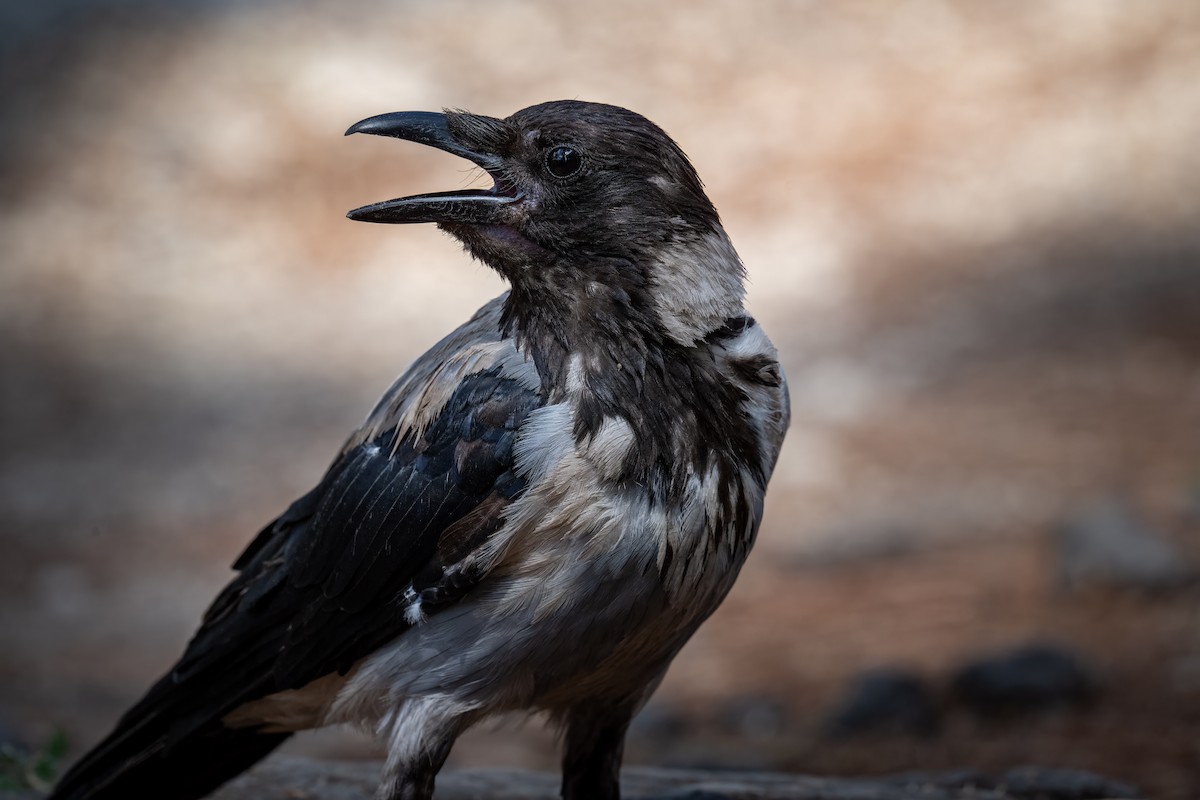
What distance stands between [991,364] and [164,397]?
6.10m

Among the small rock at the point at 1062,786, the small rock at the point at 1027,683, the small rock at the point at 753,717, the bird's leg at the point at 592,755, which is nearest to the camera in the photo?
the bird's leg at the point at 592,755

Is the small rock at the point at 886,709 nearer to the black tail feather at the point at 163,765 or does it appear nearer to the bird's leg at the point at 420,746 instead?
the black tail feather at the point at 163,765

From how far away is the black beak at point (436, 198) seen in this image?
3.51 meters

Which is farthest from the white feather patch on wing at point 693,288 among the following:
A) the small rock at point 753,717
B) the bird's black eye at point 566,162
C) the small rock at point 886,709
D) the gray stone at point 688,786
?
the small rock at point 753,717

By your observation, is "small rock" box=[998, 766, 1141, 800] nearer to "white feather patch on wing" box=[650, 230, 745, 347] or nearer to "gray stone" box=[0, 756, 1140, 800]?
"gray stone" box=[0, 756, 1140, 800]

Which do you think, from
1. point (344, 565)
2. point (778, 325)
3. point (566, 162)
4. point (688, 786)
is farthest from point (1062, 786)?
point (778, 325)

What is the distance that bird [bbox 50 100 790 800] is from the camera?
131 inches

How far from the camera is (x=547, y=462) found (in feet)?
10.9

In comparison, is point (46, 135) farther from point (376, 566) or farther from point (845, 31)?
point (376, 566)

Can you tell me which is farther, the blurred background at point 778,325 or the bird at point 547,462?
the blurred background at point 778,325

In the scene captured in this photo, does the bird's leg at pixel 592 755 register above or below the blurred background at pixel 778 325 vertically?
below

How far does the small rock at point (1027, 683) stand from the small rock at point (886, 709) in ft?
0.69

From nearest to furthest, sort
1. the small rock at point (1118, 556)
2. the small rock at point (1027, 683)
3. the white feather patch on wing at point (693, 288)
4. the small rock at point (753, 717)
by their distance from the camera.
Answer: the white feather patch on wing at point (693, 288) < the small rock at point (1027, 683) < the small rock at point (753, 717) < the small rock at point (1118, 556)

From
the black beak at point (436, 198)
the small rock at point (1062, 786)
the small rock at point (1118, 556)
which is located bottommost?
the small rock at point (1062, 786)
